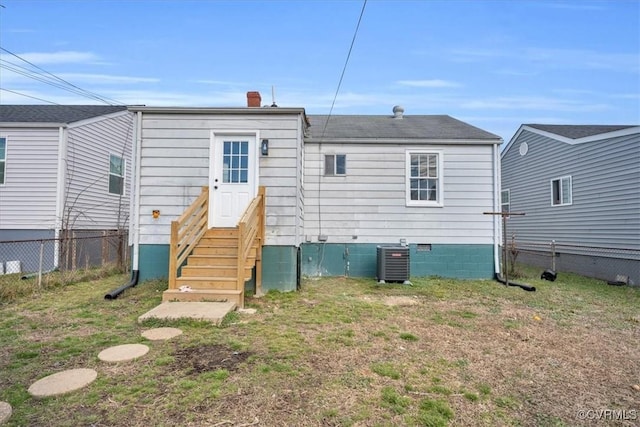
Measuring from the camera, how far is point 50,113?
32.9 ft

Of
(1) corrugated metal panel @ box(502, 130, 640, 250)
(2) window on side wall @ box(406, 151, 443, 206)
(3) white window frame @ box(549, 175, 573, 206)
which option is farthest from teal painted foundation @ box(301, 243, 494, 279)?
(3) white window frame @ box(549, 175, 573, 206)

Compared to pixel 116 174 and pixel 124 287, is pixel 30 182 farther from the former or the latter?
pixel 124 287

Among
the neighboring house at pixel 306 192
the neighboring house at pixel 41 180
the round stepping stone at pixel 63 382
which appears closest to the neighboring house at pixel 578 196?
the neighboring house at pixel 306 192

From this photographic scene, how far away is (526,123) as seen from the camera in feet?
39.6

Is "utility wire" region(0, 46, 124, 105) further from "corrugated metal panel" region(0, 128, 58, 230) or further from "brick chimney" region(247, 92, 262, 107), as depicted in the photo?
"brick chimney" region(247, 92, 262, 107)

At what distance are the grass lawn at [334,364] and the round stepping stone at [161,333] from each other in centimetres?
13

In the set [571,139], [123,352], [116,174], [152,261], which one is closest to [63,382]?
[123,352]

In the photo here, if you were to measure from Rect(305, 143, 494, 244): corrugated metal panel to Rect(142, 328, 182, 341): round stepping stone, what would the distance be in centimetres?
457

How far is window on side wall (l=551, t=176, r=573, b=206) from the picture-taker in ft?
32.8

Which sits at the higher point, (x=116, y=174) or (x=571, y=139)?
(x=571, y=139)

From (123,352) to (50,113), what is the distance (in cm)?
1049

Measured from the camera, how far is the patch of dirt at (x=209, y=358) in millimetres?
2928

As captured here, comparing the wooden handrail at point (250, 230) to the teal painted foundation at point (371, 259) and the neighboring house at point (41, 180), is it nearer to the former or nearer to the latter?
the teal painted foundation at point (371, 259)

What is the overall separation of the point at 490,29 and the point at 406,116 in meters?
3.18
